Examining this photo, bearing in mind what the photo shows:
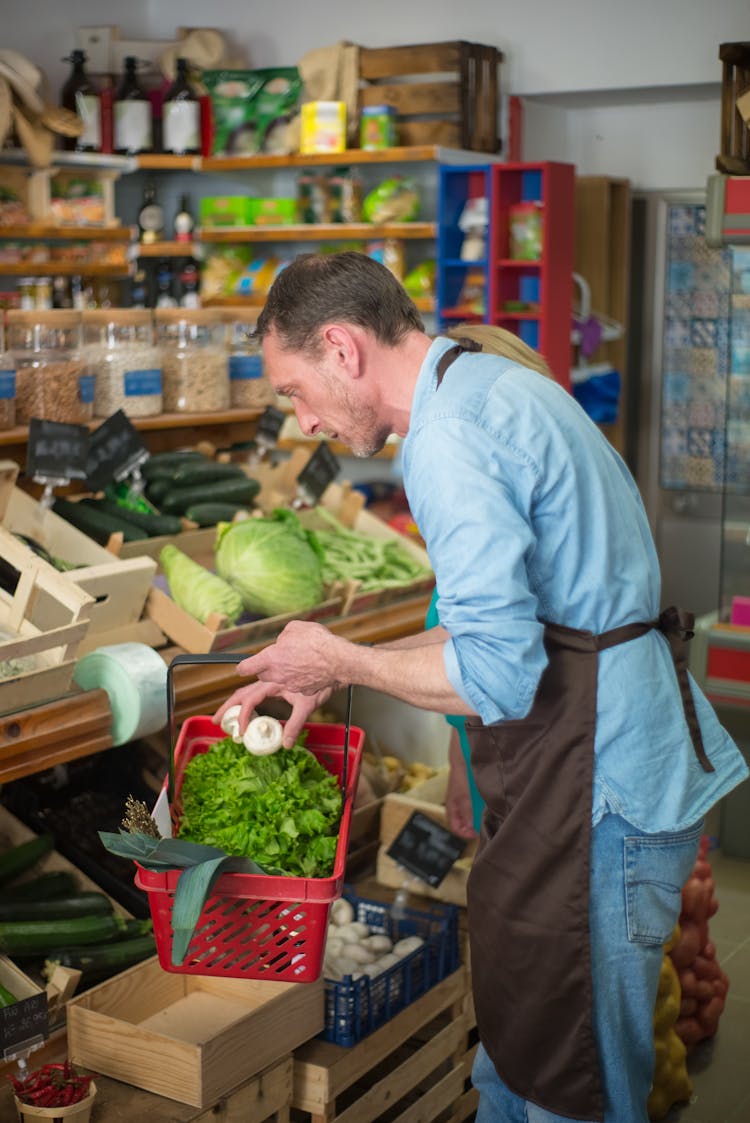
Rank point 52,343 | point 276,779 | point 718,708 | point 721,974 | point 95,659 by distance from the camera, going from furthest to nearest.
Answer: point 718,708
point 721,974
point 52,343
point 95,659
point 276,779

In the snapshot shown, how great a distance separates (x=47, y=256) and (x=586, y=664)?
5713 millimetres

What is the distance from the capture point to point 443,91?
7.04m

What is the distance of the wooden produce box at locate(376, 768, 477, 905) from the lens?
3.39 m

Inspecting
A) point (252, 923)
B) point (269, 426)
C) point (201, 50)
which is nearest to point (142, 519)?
point (269, 426)

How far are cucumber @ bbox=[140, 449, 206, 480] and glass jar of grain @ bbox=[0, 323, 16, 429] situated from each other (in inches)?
21.6

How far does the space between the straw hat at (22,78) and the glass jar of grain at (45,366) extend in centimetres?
349

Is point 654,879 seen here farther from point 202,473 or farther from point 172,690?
point 202,473

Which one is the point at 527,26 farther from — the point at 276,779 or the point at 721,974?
the point at 276,779

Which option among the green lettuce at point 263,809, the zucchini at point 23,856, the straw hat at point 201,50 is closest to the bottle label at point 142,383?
the zucchini at point 23,856

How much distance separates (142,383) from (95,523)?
487 millimetres

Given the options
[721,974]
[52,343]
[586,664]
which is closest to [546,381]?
[586,664]

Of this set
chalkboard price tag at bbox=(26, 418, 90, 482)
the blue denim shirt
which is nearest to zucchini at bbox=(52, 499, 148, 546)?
A: chalkboard price tag at bbox=(26, 418, 90, 482)

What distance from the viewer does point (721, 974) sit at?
12.4ft

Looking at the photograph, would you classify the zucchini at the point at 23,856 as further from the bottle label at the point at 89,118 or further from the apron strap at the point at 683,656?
the bottle label at the point at 89,118
